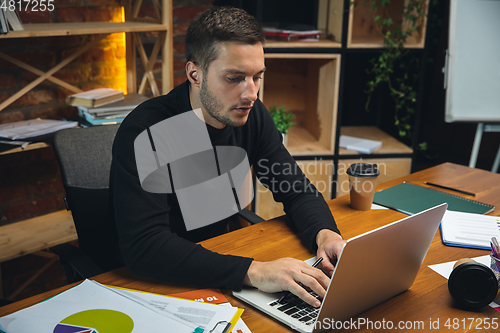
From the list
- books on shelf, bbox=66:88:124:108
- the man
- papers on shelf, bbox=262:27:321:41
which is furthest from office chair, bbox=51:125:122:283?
papers on shelf, bbox=262:27:321:41

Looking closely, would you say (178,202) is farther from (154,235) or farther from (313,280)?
(313,280)

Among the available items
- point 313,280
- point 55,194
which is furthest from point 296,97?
point 313,280

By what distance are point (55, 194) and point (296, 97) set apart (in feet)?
5.10

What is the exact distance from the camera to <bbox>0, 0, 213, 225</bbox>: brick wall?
78.1 inches

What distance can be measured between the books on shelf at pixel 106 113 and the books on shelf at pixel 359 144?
129cm

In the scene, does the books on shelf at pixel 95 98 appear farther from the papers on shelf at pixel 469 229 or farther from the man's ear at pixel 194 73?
the papers on shelf at pixel 469 229

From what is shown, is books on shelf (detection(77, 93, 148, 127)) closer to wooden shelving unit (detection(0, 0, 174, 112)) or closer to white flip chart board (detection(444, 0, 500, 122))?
wooden shelving unit (detection(0, 0, 174, 112))

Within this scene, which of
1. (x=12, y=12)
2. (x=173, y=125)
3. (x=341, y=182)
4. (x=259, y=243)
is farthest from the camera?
(x=341, y=182)

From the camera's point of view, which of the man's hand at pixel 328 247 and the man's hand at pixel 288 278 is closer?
the man's hand at pixel 288 278

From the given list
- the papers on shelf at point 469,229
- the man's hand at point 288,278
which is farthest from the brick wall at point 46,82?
the papers on shelf at point 469,229

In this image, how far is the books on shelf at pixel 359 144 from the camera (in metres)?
2.54

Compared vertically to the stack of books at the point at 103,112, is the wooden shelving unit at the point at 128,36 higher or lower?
higher

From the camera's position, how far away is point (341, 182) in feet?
8.48

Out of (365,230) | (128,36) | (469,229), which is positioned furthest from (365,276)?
(128,36)
